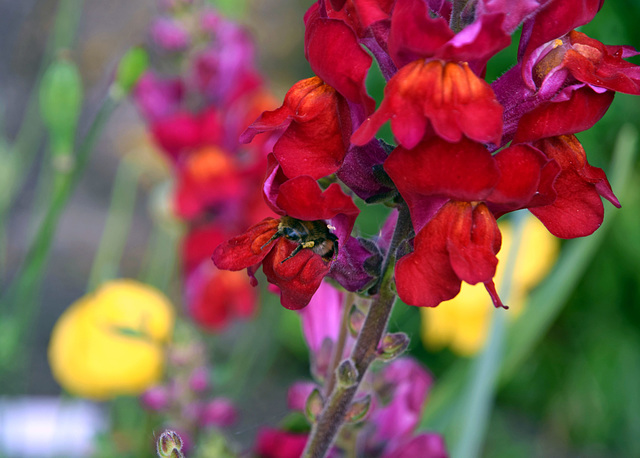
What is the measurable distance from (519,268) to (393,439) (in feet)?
1.56

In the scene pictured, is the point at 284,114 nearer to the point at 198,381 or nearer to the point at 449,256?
the point at 449,256

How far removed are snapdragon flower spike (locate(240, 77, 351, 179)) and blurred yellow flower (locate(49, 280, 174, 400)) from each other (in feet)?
1.32

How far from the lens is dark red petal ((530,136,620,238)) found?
0.27 m

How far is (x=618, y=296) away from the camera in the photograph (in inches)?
46.3

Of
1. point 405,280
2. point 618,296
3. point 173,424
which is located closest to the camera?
point 405,280

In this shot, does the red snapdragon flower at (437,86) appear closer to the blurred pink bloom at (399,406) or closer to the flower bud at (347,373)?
the flower bud at (347,373)

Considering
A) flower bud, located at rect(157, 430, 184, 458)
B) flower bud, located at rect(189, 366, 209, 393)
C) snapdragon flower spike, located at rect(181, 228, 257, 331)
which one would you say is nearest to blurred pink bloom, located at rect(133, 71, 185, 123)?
snapdragon flower spike, located at rect(181, 228, 257, 331)

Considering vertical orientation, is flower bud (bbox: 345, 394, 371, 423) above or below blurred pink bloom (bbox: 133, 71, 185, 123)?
above

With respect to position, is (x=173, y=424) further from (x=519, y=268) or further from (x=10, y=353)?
(x=519, y=268)

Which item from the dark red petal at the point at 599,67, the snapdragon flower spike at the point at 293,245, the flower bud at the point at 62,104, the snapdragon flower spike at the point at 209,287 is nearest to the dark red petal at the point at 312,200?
the snapdragon flower spike at the point at 293,245

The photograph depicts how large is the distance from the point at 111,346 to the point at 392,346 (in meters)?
0.45

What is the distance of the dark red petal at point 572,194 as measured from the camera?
0.27m

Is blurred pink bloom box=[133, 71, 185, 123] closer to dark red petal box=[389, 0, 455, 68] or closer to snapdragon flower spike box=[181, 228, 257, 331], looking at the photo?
snapdragon flower spike box=[181, 228, 257, 331]

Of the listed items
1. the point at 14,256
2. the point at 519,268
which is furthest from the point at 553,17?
the point at 14,256
